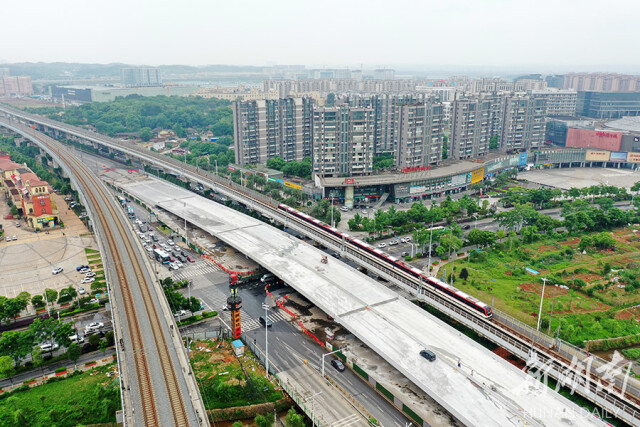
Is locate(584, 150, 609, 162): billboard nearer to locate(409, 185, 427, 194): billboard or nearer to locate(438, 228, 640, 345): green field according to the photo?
locate(409, 185, 427, 194): billboard

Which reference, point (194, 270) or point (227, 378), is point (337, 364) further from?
point (194, 270)

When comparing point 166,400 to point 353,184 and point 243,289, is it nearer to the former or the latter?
point 243,289

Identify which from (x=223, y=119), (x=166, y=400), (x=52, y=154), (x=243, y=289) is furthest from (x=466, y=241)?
(x=223, y=119)

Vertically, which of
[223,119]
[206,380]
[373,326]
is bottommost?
[206,380]

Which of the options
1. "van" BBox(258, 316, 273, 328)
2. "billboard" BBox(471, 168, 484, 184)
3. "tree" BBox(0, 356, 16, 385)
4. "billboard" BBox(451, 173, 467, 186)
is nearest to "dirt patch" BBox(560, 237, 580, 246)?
"billboard" BBox(451, 173, 467, 186)

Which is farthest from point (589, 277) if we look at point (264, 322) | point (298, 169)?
point (298, 169)
